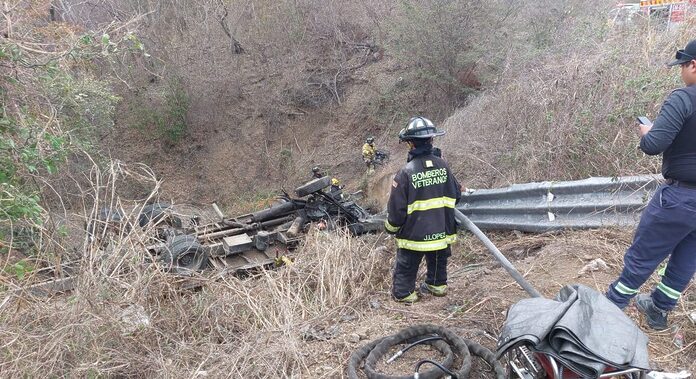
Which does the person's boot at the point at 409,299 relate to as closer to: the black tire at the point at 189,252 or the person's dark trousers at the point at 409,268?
the person's dark trousers at the point at 409,268

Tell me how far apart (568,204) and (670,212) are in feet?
6.47

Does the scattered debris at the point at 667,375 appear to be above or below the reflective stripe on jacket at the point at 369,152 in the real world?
above

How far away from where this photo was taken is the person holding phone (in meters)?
2.95

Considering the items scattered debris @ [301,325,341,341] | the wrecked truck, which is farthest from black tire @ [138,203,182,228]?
scattered debris @ [301,325,341,341]

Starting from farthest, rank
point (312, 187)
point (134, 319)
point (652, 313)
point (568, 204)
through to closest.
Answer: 1. point (312, 187)
2. point (568, 204)
3. point (134, 319)
4. point (652, 313)

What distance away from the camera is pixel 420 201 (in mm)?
4223

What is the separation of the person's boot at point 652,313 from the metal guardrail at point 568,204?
4.46 ft

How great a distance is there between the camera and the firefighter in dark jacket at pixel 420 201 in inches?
165

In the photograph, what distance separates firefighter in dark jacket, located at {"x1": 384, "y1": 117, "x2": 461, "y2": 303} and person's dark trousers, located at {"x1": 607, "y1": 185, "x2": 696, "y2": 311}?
1.43 meters

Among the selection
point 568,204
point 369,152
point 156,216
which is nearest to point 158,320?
point 156,216

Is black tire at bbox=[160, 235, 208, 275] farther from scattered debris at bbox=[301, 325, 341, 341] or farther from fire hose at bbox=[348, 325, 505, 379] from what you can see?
fire hose at bbox=[348, 325, 505, 379]

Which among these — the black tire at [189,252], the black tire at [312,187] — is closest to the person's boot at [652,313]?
the black tire at [189,252]

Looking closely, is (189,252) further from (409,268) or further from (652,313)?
(652,313)

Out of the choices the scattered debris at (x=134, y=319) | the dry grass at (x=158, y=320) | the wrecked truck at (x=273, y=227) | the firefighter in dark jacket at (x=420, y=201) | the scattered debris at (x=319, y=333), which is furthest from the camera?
the wrecked truck at (x=273, y=227)
